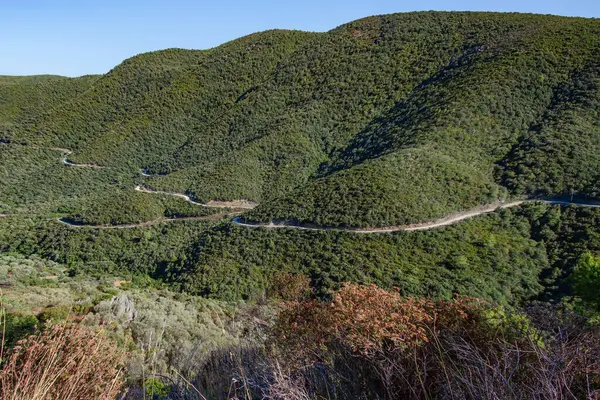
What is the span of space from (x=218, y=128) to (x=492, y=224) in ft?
114

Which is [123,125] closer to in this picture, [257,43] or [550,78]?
[257,43]

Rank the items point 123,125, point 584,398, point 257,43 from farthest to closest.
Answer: point 257,43 < point 123,125 < point 584,398

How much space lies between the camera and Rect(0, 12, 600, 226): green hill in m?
23.8

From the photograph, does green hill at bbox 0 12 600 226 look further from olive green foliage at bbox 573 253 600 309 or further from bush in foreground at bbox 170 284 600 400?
bush in foreground at bbox 170 284 600 400

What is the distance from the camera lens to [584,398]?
3244 mm

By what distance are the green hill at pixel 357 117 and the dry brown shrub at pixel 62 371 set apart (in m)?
19.0

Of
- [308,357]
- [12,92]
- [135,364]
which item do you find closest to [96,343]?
[308,357]

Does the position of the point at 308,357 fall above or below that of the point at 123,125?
below

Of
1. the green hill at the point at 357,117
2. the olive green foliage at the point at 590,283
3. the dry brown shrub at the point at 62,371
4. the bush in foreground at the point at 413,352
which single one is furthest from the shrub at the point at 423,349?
the green hill at the point at 357,117

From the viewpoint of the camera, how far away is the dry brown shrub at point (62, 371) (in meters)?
2.99

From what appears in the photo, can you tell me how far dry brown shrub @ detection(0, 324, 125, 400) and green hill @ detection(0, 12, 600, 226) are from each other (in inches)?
748

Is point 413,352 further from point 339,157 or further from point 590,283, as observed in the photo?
point 339,157

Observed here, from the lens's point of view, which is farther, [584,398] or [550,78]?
[550,78]

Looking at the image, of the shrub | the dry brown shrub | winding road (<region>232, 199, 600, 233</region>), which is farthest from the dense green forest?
winding road (<region>232, 199, 600, 233</region>)
